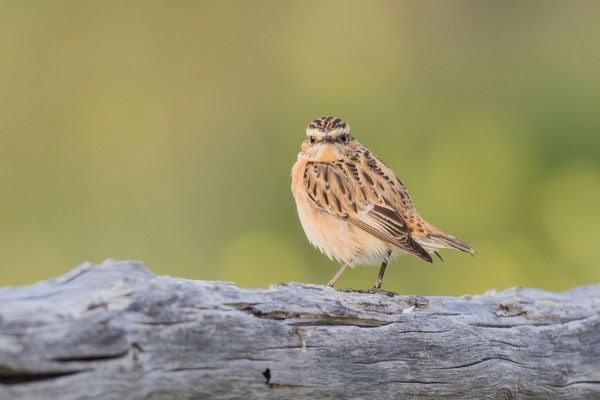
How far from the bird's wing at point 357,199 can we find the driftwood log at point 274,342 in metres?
1.03

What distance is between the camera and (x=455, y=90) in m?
9.16

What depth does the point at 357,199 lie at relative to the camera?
5.64 metres

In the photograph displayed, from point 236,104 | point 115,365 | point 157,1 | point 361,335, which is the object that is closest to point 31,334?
point 115,365

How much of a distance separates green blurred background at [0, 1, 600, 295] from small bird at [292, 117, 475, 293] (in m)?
1.97

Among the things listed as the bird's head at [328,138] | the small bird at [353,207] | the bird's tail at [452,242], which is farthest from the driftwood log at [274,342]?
the bird's head at [328,138]

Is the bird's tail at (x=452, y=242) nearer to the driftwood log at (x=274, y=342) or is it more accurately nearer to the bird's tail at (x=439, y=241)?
the bird's tail at (x=439, y=241)

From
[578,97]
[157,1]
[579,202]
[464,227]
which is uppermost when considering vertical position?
[157,1]

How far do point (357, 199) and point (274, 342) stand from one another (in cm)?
258

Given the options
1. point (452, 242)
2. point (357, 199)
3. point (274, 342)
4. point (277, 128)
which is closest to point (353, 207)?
point (357, 199)

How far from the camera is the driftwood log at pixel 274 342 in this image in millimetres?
2631

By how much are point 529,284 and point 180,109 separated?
4831 mm

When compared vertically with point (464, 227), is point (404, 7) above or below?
above

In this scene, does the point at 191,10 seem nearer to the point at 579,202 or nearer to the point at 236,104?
the point at 236,104

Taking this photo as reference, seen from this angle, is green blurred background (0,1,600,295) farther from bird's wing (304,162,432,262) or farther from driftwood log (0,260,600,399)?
driftwood log (0,260,600,399)
